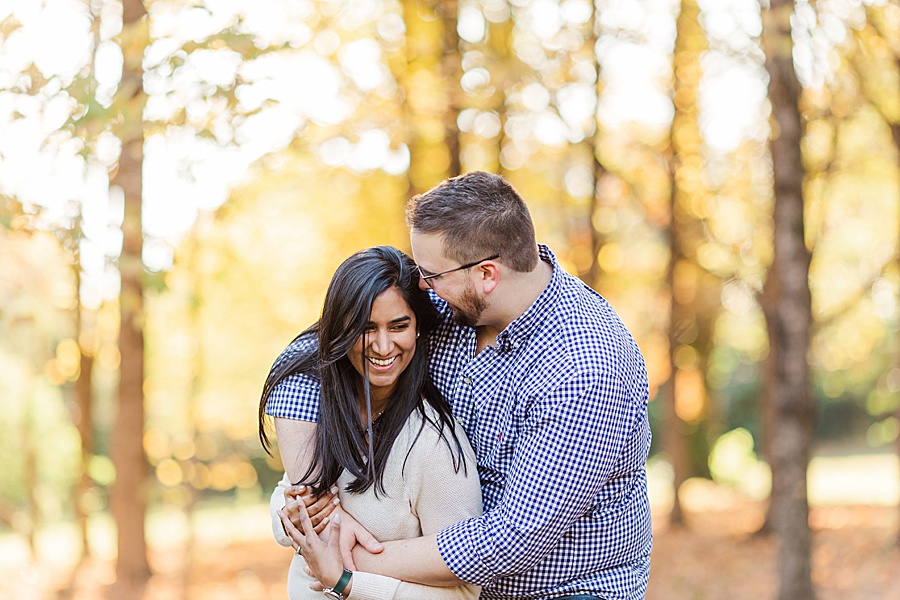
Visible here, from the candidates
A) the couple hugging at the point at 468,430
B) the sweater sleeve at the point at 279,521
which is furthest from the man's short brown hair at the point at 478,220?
the sweater sleeve at the point at 279,521

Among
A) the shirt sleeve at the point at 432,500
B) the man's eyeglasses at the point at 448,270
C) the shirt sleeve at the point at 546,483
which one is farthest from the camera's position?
the man's eyeglasses at the point at 448,270

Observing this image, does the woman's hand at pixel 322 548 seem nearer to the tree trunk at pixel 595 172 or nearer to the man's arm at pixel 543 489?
the man's arm at pixel 543 489

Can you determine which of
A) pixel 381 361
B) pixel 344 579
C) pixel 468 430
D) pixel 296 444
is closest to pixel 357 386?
pixel 381 361

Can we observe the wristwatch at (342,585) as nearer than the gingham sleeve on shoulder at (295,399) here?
Yes

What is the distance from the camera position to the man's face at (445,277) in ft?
9.37

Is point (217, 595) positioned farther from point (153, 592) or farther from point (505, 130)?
point (505, 130)

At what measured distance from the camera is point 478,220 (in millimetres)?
2850

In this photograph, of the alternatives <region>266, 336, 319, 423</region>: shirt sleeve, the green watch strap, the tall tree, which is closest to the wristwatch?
the green watch strap

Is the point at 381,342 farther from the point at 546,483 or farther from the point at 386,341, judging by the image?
the point at 546,483

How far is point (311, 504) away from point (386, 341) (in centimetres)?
54

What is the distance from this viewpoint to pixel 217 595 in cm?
1073

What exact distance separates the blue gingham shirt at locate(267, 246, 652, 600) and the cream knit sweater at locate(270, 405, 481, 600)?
9 centimetres

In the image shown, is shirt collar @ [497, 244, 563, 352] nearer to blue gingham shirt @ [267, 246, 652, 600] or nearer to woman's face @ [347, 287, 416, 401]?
blue gingham shirt @ [267, 246, 652, 600]

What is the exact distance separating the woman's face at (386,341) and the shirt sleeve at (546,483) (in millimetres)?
477
